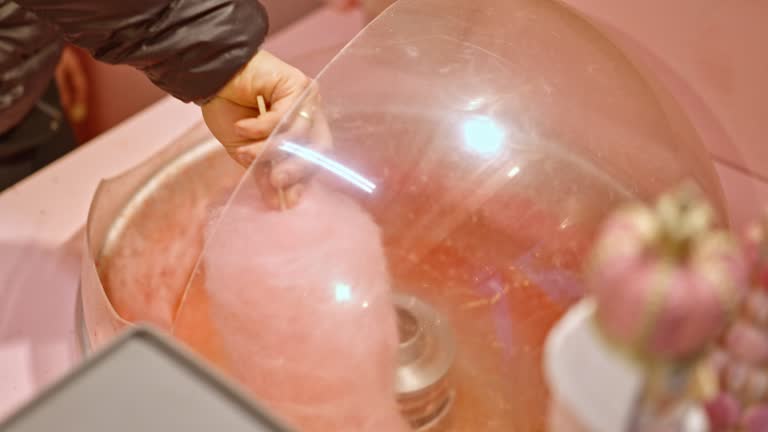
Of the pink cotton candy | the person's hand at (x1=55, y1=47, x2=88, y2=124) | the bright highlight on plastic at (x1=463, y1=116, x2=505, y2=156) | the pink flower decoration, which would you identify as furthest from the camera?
the person's hand at (x1=55, y1=47, x2=88, y2=124)

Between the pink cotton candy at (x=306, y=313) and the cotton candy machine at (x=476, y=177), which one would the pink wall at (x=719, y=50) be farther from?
the pink cotton candy at (x=306, y=313)

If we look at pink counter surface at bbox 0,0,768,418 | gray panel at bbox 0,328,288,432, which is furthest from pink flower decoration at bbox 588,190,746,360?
→ pink counter surface at bbox 0,0,768,418

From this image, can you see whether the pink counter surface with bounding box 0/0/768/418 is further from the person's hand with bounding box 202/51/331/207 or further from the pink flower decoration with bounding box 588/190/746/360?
the pink flower decoration with bounding box 588/190/746/360

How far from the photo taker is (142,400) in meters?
0.29

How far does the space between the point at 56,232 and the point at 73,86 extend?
55cm

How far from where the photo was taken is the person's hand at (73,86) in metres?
1.17

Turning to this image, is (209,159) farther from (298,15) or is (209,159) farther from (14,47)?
(298,15)

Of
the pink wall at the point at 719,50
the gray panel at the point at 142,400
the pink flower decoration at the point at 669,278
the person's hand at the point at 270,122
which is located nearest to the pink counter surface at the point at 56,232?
the pink wall at the point at 719,50

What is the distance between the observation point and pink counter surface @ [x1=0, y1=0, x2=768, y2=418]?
0.64 m

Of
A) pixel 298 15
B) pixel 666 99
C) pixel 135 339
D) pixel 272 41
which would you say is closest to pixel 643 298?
pixel 135 339

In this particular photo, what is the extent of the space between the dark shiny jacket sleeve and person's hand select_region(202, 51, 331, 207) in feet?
0.06

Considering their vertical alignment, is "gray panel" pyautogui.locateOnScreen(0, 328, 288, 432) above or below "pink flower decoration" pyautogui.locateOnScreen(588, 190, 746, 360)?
below

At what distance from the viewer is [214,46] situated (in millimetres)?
640

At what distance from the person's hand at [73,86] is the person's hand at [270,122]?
23.0 inches
